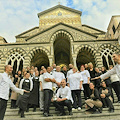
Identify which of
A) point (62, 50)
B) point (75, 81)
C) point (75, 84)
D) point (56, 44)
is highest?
point (56, 44)

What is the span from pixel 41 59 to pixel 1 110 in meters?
14.5

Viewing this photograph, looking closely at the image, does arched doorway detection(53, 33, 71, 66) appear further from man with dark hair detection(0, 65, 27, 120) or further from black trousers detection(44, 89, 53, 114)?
man with dark hair detection(0, 65, 27, 120)

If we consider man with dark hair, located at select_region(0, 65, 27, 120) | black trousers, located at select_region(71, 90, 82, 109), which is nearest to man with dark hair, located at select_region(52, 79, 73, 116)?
black trousers, located at select_region(71, 90, 82, 109)

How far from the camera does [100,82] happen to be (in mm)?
5926

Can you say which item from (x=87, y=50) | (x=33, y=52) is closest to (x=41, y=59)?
(x=33, y=52)

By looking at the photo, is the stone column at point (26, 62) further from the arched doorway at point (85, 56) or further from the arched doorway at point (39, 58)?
the arched doorway at point (85, 56)

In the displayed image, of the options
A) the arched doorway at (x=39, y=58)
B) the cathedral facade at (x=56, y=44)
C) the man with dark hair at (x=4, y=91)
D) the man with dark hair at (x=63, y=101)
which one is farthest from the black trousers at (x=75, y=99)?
the arched doorway at (x=39, y=58)

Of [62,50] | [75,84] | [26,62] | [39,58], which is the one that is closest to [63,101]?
[75,84]

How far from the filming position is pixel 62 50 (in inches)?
762

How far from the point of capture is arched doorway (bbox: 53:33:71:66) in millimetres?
16781

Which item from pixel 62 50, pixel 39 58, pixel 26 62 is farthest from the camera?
pixel 62 50

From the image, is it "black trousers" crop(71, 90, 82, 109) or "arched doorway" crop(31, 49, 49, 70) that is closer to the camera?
"black trousers" crop(71, 90, 82, 109)

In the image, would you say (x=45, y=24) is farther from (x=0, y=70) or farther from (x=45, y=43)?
(x=0, y=70)

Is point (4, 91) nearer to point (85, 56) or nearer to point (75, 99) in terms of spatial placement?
point (75, 99)
